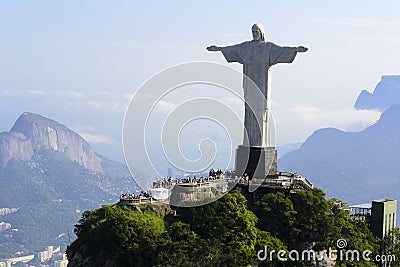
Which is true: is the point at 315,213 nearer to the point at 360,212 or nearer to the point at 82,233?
the point at 360,212

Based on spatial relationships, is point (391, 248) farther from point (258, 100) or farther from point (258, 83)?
point (258, 83)

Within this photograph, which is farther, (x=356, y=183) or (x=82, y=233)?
(x=356, y=183)

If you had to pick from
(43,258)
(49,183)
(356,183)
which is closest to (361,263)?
(43,258)

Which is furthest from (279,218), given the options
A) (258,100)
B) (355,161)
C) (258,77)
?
(355,161)

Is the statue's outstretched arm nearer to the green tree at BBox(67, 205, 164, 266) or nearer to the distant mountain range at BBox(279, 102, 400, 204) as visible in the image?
the green tree at BBox(67, 205, 164, 266)

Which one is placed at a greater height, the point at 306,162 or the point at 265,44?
the point at 306,162

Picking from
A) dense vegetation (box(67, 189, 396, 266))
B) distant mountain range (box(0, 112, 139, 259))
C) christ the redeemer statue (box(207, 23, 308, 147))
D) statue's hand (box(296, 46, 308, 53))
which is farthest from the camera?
distant mountain range (box(0, 112, 139, 259))

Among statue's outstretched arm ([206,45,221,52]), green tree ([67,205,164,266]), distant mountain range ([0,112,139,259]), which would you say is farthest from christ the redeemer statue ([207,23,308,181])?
distant mountain range ([0,112,139,259])
